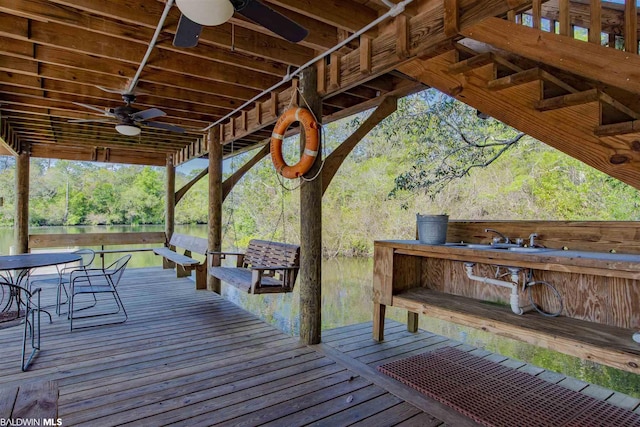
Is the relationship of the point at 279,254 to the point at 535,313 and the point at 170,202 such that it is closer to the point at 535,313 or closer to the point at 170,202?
the point at 535,313

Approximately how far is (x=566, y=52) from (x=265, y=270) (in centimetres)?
276

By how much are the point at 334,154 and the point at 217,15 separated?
1643mm

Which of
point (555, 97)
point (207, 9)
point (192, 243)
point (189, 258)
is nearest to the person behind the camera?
point (207, 9)

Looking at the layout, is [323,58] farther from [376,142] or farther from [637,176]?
[376,142]

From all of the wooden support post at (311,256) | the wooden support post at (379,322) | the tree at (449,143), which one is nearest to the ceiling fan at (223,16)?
the wooden support post at (311,256)

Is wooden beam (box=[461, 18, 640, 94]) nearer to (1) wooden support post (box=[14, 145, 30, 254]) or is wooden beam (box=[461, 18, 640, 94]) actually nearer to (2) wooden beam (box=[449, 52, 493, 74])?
(2) wooden beam (box=[449, 52, 493, 74])

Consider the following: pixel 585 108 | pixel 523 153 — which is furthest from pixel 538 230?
pixel 523 153

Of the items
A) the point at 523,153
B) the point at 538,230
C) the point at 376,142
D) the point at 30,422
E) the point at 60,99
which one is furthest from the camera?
the point at 376,142

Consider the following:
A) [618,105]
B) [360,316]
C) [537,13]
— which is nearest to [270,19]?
[537,13]

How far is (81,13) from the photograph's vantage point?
8.15 ft

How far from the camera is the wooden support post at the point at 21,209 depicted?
6.02m

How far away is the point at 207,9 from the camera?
1607 millimetres

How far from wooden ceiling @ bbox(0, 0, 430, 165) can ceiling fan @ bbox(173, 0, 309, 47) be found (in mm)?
360

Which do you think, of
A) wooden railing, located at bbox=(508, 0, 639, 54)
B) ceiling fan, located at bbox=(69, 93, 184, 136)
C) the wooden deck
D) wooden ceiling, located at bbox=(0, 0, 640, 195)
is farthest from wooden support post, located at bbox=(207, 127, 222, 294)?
wooden railing, located at bbox=(508, 0, 639, 54)
